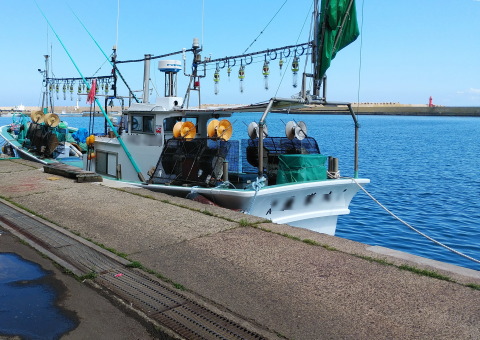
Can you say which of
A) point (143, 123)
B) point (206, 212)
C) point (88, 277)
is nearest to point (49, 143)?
point (143, 123)

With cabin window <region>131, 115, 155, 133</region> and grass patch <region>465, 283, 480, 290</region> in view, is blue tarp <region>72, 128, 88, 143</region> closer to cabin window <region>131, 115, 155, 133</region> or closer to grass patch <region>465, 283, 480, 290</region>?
cabin window <region>131, 115, 155, 133</region>

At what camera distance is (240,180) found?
41.1 ft

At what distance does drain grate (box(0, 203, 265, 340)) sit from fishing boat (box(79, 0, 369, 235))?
3968 millimetres

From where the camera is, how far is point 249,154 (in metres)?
12.6

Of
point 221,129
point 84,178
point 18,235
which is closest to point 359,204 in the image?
point 221,129

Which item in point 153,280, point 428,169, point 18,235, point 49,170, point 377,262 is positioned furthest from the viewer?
point 428,169

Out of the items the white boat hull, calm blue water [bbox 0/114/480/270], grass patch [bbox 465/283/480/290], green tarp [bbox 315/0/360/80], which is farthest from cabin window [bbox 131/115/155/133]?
grass patch [bbox 465/283/480/290]

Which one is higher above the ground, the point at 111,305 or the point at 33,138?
the point at 33,138

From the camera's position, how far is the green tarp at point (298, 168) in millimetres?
10531

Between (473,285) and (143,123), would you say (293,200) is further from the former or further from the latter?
(473,285)

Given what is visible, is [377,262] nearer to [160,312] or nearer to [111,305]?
[160,312]

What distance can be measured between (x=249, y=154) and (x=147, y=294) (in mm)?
7861

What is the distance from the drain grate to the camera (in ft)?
14.1

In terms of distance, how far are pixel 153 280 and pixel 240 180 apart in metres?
7.24
